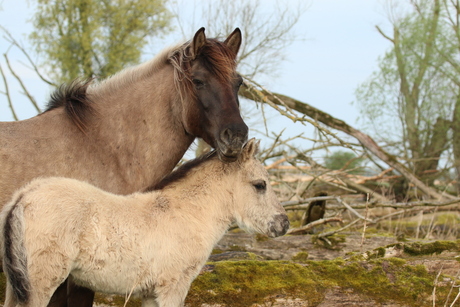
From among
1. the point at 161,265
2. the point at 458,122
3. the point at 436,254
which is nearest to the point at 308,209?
the point at 436,254

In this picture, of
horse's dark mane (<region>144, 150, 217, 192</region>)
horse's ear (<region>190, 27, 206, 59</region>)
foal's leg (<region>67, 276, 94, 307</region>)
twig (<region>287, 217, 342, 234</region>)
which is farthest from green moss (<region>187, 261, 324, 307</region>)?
twig (<region>287, 217, 342, 234</region>)

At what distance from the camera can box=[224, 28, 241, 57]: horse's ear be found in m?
5.40

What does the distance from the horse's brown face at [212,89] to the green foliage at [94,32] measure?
861 inches

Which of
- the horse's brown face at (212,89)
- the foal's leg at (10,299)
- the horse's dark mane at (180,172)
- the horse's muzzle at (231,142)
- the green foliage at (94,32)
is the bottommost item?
the foal's leg at (10,299)

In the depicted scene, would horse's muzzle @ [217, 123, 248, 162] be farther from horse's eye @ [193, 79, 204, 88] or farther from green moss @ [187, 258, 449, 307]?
green moss @ [187, 258, 449, 307]

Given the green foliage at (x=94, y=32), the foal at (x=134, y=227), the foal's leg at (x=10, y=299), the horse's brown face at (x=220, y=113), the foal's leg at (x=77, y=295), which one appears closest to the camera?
the foal at (x=134, y=227)

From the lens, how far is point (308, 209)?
373 inches

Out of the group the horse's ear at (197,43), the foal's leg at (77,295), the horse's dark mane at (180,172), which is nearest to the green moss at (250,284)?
the foal's leg at (77,295)

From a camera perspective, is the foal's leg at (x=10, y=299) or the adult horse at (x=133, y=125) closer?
the foal's leg at (x=10, y=299)

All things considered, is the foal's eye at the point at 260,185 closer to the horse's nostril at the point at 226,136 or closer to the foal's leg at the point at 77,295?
the horse's nostril at the point at 226,136

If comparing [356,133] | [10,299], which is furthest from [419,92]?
[10,299]

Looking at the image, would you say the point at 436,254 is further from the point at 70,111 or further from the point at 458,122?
the point at 458,122

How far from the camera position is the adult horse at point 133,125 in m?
4.64

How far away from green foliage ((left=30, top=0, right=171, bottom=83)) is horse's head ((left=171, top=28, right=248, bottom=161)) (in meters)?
21.8
